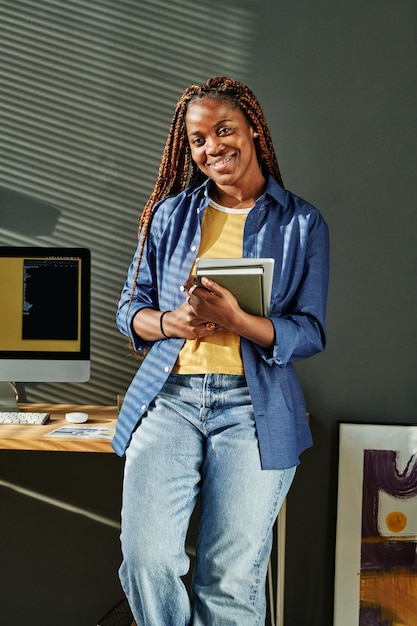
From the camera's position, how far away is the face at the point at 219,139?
1686 mm

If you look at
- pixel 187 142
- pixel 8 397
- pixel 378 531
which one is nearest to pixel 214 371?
pixel 187 142

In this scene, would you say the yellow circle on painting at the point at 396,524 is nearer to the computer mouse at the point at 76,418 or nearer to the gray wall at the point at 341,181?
the gray wall at the point at 341,181

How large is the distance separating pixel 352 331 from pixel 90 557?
45.5 inches

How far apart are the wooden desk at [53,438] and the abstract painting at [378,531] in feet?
2.64

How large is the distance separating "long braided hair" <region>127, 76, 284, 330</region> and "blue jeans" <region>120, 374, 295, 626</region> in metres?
0.41

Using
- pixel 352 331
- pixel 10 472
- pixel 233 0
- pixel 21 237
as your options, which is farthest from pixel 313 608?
pixel 233 0

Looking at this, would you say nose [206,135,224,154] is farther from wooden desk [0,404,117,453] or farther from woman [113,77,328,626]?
wooden desk [0,404,117,453]

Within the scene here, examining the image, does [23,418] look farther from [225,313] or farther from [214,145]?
[214,145]

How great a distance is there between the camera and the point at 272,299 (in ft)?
5.47

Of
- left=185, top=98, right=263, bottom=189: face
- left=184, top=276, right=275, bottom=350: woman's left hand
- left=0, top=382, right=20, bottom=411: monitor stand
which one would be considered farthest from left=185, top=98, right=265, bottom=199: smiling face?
left=0, top=382, right=20, bottom=411: monitor stand

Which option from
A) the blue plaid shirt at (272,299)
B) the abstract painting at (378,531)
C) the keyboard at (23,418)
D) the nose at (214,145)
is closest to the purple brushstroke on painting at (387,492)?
the abstract painting at (378,531)

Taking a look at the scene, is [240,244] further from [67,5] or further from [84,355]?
[67,5]

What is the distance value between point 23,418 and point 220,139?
3.28ft

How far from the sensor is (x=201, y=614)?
1482 mm
